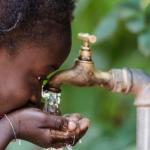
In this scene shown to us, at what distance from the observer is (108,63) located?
2.49 meters

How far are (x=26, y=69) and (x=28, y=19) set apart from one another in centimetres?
9

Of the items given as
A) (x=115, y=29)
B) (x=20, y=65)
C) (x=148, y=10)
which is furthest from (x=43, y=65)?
(x=115, y=29)

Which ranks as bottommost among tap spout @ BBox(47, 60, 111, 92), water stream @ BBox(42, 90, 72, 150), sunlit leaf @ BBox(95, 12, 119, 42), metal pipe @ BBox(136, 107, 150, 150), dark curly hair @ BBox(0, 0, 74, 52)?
metal pipe @ BBox(136, 107, 150, 150)

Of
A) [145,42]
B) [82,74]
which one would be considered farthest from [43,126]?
[145,42]

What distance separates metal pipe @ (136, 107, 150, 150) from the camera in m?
1.39

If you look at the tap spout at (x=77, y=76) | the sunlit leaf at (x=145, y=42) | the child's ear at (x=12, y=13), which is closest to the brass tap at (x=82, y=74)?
the tap spout at (x=77, y=76)

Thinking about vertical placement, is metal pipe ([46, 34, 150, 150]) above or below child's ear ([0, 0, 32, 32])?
below

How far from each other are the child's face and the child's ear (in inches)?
1.8

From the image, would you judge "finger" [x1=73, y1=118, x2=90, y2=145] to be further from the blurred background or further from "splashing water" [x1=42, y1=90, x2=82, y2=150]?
the blurred background

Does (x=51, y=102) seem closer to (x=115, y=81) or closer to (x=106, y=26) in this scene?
(x=115, y=81)

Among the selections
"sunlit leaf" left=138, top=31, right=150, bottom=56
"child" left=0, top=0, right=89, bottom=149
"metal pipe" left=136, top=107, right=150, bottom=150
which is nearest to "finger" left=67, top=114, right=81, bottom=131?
"child" left=0, top=0, right=89, bottom=149

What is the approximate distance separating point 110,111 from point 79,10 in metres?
0.36

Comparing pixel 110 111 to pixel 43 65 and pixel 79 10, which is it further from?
pixel 43 65

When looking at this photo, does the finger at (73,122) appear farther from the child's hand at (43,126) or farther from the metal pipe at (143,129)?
the metal pipe at (143,129)
